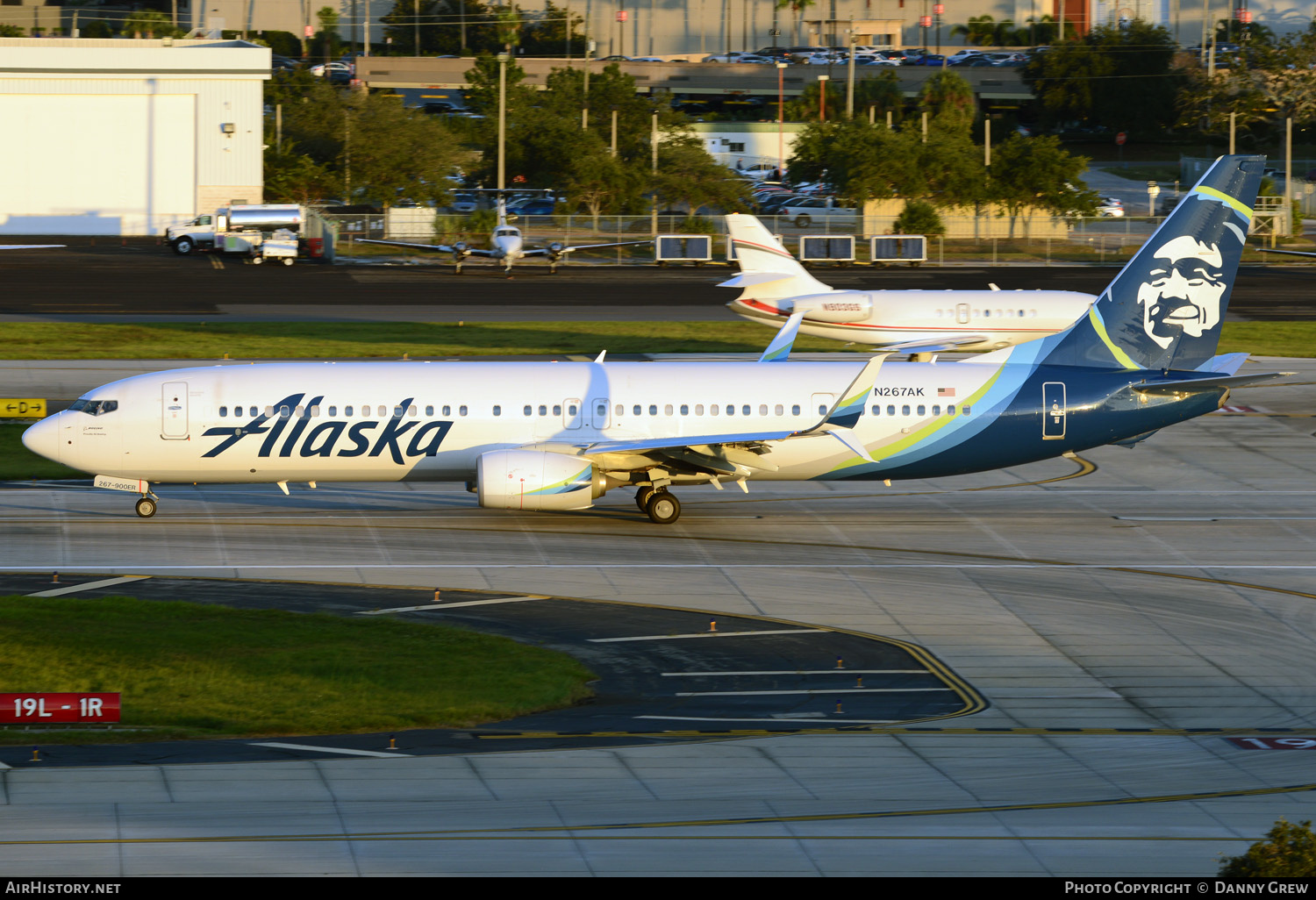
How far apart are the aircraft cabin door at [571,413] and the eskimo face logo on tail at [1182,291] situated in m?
14.5

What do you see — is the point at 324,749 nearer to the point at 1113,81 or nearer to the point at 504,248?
the point at 504,248

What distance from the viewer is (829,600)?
31.4 meters

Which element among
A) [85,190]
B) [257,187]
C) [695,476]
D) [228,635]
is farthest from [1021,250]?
[228,635]

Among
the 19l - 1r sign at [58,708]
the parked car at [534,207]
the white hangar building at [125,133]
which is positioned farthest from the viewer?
the parked car at [534,207]

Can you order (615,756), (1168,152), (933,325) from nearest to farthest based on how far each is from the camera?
(615,756)
(933,325)
(1168,152)

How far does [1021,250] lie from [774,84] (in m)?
81.5

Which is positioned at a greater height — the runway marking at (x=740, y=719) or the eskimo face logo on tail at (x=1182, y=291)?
the eskimo face logo on tail at (x=1182, y=291)

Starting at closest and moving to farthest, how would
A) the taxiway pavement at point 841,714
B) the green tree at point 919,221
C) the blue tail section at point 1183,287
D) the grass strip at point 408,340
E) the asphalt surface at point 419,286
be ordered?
the taxiway pavement at point 841,714 → the blue tail section at point 1183,287 → the grass strip at point 408,340 → the asphalt surface at point 419,286 → the green tree at point 919,221

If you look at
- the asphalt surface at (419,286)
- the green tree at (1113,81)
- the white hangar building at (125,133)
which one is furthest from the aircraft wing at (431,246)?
the green tree at (1113,81)

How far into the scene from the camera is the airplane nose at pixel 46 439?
37062mm

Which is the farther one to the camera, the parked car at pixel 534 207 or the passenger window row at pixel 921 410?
the parked car at pixel 534 207

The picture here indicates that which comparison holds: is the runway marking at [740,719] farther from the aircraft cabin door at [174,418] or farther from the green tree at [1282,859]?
the aircraft cabin door at [174,418]

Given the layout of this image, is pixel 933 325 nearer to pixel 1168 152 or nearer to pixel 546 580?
pixel 546 580

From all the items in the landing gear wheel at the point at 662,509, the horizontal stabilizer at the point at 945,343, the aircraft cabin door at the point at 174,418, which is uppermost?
the horizontal stabilizer at the point at 945,343
